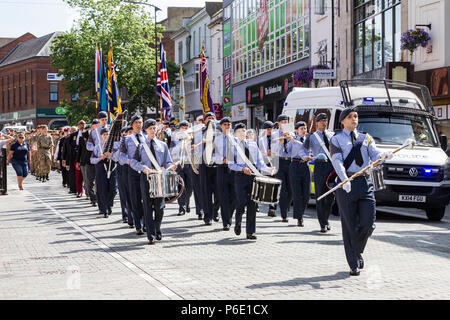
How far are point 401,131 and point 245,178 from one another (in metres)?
4.96

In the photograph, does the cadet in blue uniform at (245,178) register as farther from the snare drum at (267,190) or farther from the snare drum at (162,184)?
the snare drum at (162,184)

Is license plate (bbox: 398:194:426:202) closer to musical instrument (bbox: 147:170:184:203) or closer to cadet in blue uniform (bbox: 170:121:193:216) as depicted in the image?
cadet in blue uniform (bbox: 170:121:193:216)

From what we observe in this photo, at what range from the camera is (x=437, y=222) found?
16.3m

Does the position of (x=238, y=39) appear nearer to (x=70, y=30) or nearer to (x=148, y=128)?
(x=70, y=30)

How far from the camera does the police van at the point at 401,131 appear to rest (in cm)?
1599

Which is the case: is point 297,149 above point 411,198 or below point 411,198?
above

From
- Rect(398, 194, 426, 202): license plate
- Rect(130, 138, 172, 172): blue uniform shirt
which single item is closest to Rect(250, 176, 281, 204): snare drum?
Rect(130, 138, 172, 172): blue uniform shirt

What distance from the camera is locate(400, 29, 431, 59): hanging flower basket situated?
27.1 meters

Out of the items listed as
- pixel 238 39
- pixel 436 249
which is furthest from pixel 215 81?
pixel 436 249

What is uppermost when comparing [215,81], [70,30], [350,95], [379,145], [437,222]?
[70,30]

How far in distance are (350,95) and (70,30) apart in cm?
5192

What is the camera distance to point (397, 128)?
16.8 meters

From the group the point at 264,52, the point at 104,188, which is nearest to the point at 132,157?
the point at 104,188

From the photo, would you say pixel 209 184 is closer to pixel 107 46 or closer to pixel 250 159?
pixel 250 159
